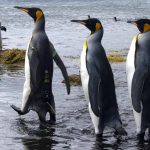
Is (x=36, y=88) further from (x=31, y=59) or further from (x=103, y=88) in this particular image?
(x=103, y=88)

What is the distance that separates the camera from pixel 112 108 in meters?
7.85

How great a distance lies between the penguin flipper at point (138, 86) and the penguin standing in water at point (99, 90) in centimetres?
38

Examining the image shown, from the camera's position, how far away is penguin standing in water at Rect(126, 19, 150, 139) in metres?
7.59

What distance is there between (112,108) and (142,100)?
1.60 ft

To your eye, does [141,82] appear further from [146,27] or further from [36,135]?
[36,135]

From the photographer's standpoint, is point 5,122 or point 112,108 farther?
point 5,122

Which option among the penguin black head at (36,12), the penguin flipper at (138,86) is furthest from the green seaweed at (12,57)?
the penguin flipper at (138,86)

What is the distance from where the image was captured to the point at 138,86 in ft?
24.9

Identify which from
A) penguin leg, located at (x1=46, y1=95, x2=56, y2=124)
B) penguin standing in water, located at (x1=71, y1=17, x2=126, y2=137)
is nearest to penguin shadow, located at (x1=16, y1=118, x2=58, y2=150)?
penguin leg, located at (x1=46, y1=95, x2=56, y2=124)

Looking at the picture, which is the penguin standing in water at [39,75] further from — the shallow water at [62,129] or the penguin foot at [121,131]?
the penguin foot at [121,131]

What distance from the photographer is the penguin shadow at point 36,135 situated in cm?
745

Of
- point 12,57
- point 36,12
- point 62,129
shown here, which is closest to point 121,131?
point 62,129

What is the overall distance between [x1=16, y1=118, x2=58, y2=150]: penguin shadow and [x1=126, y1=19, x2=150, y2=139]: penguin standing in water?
125 centimetres

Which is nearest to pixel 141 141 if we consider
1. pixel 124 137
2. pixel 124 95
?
pixel 124 137
